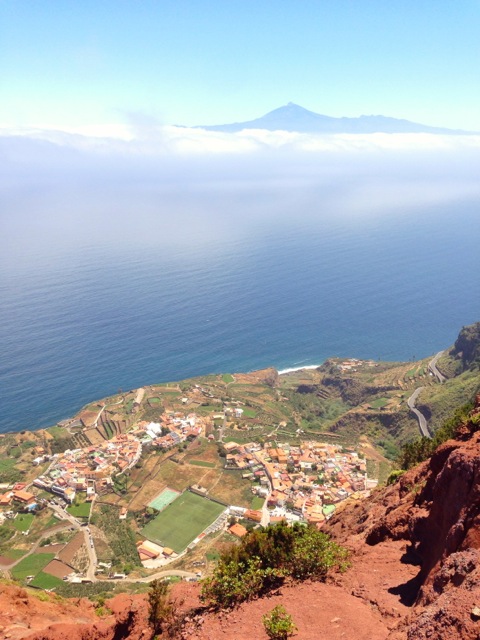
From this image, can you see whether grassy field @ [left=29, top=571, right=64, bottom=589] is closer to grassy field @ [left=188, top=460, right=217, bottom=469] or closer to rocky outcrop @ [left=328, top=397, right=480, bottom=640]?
grassy field @ [left=188, top=460, right=217, bottom=469]

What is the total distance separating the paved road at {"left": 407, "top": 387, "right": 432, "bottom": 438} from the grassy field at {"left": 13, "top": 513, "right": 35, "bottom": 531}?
151 ft

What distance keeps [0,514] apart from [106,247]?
131 meters

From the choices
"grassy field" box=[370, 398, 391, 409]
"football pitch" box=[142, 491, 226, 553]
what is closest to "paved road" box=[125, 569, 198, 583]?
"football pitch" box=[142, 491, 226, 553]

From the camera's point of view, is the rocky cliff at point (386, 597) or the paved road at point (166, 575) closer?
the rocky cliff at point (386, 597)

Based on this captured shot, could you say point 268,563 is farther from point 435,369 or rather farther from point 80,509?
point 435,369

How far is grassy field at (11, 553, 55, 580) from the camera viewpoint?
38.6m

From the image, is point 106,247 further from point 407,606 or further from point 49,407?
point 407,606

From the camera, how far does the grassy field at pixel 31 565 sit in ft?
127

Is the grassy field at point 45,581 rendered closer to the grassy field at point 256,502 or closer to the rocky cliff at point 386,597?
the grassy field at point 256,502

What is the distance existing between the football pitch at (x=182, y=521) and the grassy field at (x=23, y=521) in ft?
39.4

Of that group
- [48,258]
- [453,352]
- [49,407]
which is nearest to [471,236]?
[453,352]

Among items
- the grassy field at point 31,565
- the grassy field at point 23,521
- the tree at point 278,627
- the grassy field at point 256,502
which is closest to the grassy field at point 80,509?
the grassy field at point 23,521

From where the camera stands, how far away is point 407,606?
12969mm

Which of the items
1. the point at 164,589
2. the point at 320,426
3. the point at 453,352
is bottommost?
the point at 320,426
